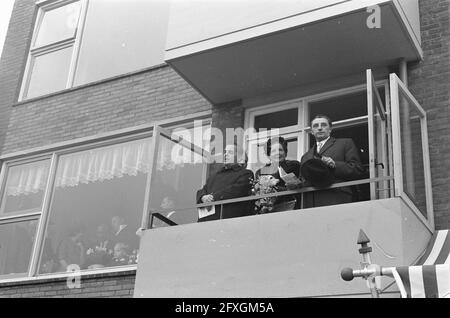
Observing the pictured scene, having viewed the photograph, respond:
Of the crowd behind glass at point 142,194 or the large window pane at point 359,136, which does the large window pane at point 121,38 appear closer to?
the crowd behind glass at point 142,194

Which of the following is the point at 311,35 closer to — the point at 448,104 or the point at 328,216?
the point at 448,104

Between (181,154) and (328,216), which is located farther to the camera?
(181,154)

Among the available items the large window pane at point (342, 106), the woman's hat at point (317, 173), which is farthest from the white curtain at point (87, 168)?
the woman's hat at point (317, 173)

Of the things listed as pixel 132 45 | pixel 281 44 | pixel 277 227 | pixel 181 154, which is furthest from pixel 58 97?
pixel 277 227

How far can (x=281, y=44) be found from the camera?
8.46 m

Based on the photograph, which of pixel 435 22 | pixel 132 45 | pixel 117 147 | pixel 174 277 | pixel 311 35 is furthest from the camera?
pixel 132 45

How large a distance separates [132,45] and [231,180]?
14.8 feet

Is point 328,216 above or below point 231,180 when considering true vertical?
below

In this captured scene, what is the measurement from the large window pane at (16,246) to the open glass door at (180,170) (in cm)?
240

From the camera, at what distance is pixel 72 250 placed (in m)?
10.4

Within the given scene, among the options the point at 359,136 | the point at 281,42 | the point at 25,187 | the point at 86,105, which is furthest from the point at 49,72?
the point at 359,136

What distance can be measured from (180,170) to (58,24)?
437cm
